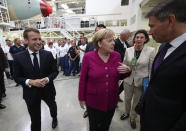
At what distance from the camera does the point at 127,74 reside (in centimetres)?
119

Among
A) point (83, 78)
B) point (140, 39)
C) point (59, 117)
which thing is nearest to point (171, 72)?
point (83, 78)

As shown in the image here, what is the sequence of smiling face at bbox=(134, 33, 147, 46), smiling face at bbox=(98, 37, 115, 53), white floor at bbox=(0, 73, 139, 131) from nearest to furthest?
1. smiling face at bbox=(98, 37, 115, 53)
2. smiling face at bbox=(134, 33, 147, 46)
3. white floor at bbox=(0, 73, 139, 131)

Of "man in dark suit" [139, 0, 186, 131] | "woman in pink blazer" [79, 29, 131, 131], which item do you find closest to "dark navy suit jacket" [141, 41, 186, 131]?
"man in dark suit" [139, 0, 186, 131]

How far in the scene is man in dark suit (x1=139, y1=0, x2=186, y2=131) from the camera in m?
0.59

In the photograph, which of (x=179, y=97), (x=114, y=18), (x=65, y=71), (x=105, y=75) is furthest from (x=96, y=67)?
(x=114, y=18)

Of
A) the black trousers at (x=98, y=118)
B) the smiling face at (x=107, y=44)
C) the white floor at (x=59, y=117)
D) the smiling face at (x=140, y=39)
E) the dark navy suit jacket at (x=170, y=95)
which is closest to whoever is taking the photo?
the dark navy suit jacket at (x=170, y=95)

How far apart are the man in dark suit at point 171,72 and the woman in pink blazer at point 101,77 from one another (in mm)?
430

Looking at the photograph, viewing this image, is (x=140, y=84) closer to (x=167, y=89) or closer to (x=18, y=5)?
(x=167, y=89)

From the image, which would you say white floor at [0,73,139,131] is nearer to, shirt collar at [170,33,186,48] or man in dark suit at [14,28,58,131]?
man in dark suit at [14,28,58,131]

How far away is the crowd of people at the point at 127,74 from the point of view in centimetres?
62

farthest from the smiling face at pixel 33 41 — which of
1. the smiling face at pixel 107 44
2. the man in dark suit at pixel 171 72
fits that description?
the man in dark suit at pixel 171 72

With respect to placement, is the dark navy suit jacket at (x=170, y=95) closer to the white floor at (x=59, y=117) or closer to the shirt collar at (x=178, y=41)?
the shirt collar at (x=178, y=41)

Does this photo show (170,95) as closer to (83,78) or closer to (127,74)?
(127,74)

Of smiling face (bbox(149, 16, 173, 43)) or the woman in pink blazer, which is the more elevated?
smiling face (bbox(149, 16, 173, 43))
